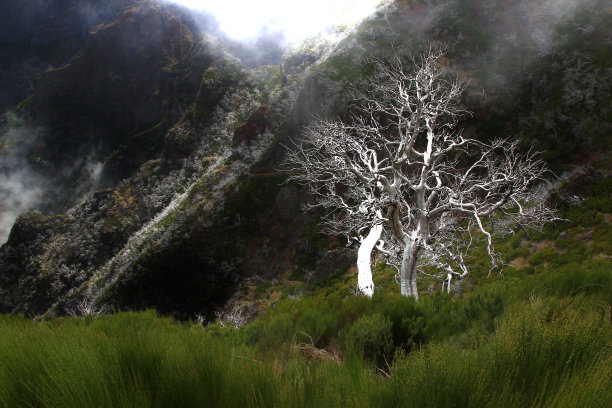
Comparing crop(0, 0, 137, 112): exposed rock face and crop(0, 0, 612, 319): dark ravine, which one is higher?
crop(0, 0, 137, 112): exposed rock face

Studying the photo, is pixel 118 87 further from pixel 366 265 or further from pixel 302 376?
pixel 302 376

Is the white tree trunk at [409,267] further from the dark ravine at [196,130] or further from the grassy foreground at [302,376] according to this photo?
the dark ravine at [196,130]

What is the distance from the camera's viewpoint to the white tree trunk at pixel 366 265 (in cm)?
746

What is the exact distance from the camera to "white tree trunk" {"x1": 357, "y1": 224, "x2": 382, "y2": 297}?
7.46m

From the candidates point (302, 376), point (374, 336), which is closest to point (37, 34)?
point (374, 336)

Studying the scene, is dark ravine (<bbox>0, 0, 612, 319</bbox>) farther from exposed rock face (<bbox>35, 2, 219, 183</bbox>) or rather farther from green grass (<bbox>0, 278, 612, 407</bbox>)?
green grass (<bbox>0, 278, 612, 407</bbox>)

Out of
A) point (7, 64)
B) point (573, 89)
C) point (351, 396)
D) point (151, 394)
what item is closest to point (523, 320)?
point (351, 396)

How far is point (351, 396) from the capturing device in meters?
1.26

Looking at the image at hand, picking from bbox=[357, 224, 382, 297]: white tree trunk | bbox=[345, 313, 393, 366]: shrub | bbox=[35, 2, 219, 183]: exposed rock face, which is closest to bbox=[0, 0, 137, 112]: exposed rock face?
bbox=[35, 2, 219, 183]: exposed rock face

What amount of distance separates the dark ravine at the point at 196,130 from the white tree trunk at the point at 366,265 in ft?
33.2

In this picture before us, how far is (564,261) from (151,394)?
54.2 feet

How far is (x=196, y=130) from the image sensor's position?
80.3 metres

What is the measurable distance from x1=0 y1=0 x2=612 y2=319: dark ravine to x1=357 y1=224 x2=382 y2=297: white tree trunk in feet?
33.2

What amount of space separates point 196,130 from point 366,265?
267 feet
